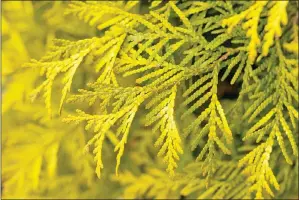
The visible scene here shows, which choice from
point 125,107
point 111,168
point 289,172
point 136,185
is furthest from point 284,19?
point 111,168

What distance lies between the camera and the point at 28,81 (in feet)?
3.92

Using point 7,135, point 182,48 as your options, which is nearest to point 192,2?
point 182,48

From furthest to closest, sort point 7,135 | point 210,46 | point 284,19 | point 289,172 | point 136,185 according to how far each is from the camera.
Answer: point 7,135 → point 136,185 → point 289,172 → point 210,46 → point 284,19

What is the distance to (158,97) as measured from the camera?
0.75 m

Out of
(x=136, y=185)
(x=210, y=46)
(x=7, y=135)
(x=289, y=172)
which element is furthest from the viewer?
(x=7, y=135)

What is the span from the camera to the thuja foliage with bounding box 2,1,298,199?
2.44 feet

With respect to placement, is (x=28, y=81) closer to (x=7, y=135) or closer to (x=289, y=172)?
(x=7, y=135)

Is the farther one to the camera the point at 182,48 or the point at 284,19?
the point at 182,48

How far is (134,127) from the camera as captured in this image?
1.22 metres

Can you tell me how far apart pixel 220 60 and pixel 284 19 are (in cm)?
14

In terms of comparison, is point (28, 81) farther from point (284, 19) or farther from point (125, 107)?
point (284, 19)

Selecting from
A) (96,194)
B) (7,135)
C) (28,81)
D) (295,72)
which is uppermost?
(295,72)

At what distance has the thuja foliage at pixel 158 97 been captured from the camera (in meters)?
0.74

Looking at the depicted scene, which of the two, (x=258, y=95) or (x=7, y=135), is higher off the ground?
(x=258, y=95)
